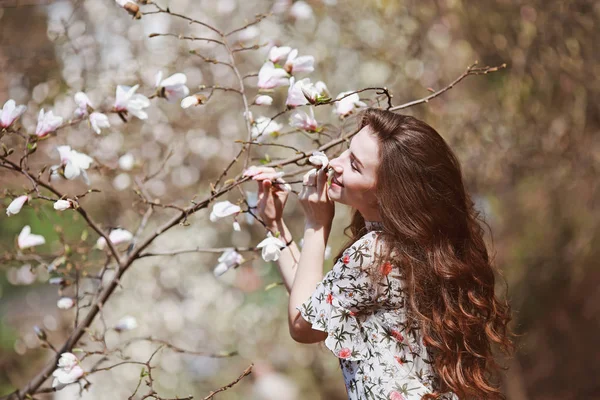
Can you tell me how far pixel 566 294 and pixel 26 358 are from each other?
3057 mm

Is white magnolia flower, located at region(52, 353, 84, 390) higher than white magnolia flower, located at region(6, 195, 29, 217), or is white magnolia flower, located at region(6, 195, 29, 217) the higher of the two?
white magnolia flower, located at region(6, 195, 29, 217)

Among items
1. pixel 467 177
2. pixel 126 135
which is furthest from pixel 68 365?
pixel 467 177

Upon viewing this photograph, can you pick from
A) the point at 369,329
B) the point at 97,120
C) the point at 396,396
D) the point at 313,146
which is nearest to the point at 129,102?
the point at 97,120

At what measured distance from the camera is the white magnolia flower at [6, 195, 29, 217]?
3.79 ft

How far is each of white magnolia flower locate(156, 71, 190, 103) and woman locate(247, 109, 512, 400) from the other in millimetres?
224

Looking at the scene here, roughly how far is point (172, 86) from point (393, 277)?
1.93 feet

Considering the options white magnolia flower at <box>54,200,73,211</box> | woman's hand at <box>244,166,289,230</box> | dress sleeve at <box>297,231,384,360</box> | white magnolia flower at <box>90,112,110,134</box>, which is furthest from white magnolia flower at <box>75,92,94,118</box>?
dress sleeve at <box>297,231,384,360</box>

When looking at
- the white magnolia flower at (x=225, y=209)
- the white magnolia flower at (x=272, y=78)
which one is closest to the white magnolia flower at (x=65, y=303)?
the white magnolia flower at (x=225, y=209)

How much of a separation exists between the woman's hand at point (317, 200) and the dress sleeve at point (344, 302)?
101 mm

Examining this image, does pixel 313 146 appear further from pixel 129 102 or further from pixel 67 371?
pixel 67 371

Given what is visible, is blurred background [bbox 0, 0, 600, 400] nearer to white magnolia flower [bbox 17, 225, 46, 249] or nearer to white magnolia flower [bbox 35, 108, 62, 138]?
white magnolia flower [bbox 17, 225, 46, 249]

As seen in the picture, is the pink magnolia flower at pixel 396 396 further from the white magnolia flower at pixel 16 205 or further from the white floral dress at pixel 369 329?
the white magnolia flower at pixel 16 205

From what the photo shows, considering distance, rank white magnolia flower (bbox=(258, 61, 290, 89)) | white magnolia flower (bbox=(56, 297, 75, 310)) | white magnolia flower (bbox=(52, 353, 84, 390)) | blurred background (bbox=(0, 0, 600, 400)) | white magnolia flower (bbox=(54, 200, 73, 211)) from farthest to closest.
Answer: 1. blurred background (bbox=(0, 0, 600, 400))
2. white magnolia flower (bbox=(56, 297, 75, 310))
3. white magnolia flower (bbox=(258, 61, 290, 89))
4. white magnolia flower (bbox=(52, 353, 84, 390))
5. white magnolia flower (bbox=(54, 200, 73, 211))

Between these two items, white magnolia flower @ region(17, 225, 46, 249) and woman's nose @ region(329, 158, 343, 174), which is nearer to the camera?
woman's nose @ region(329, 158, 343, 174)
